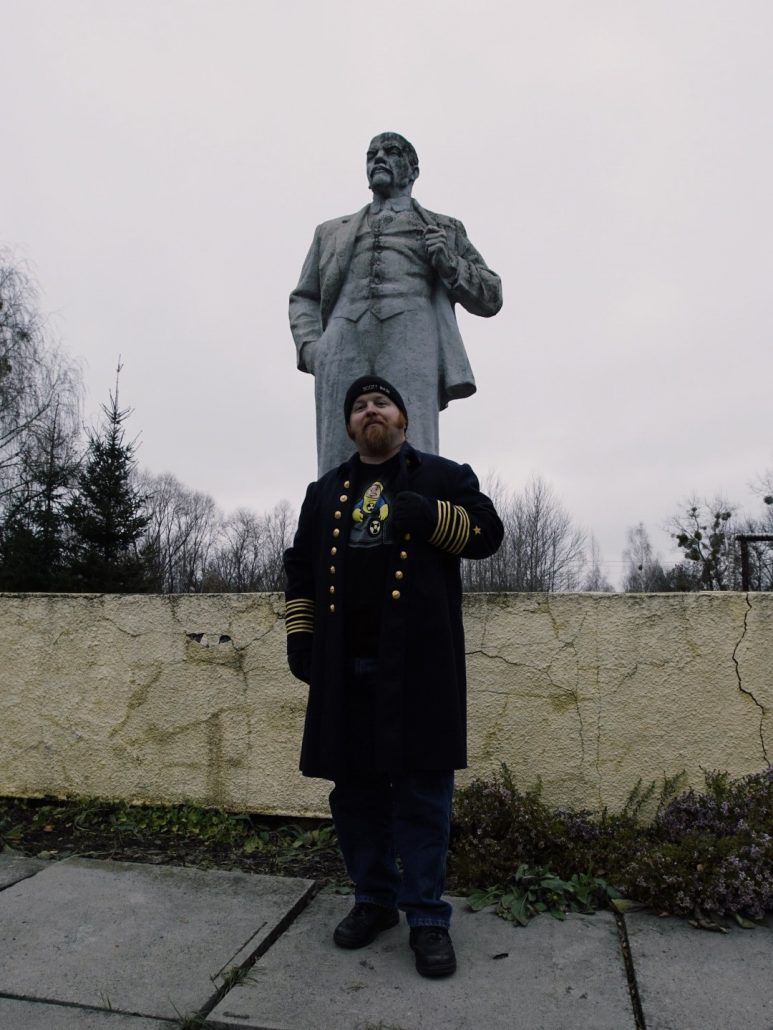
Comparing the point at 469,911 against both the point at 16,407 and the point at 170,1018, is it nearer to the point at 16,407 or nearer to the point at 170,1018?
the point at 170,1018

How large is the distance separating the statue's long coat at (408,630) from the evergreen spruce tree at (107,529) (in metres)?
12.6

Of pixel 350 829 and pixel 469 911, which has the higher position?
pixel 350 829

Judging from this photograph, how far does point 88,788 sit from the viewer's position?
14.4 ft

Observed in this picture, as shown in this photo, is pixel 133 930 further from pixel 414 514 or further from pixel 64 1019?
pixel 414 514

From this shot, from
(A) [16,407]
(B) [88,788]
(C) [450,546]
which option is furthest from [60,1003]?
(A) [16,407]

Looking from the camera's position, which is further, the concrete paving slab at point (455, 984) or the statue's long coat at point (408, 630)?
the statue's long coat at point (408, 630)

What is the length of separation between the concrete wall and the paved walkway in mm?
980

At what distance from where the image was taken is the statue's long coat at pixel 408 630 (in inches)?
101

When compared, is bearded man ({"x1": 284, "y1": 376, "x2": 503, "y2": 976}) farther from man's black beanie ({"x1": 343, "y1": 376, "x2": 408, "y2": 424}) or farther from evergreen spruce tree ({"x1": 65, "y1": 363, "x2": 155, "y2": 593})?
evergreen spruce tree ({"x1": 65, "y1": 363, "x2": 155, "y2": 593})

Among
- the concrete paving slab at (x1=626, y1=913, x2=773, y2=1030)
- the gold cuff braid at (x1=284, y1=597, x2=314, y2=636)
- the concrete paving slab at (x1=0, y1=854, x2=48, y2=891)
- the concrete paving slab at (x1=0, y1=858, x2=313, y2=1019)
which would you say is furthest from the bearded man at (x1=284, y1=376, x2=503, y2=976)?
the concrete paving slab at (x1=0, y1=854, x2=48, y2=891)

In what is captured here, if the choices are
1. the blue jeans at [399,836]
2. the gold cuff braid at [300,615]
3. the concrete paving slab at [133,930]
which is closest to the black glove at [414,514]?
the gold cuff braid at [300,615]

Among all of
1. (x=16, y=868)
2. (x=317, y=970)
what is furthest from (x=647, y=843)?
(x=16, y=868)

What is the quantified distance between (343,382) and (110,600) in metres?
1.80

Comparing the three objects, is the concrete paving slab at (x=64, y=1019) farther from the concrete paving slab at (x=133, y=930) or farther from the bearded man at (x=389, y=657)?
the bearded man at (x=389, y=657)
